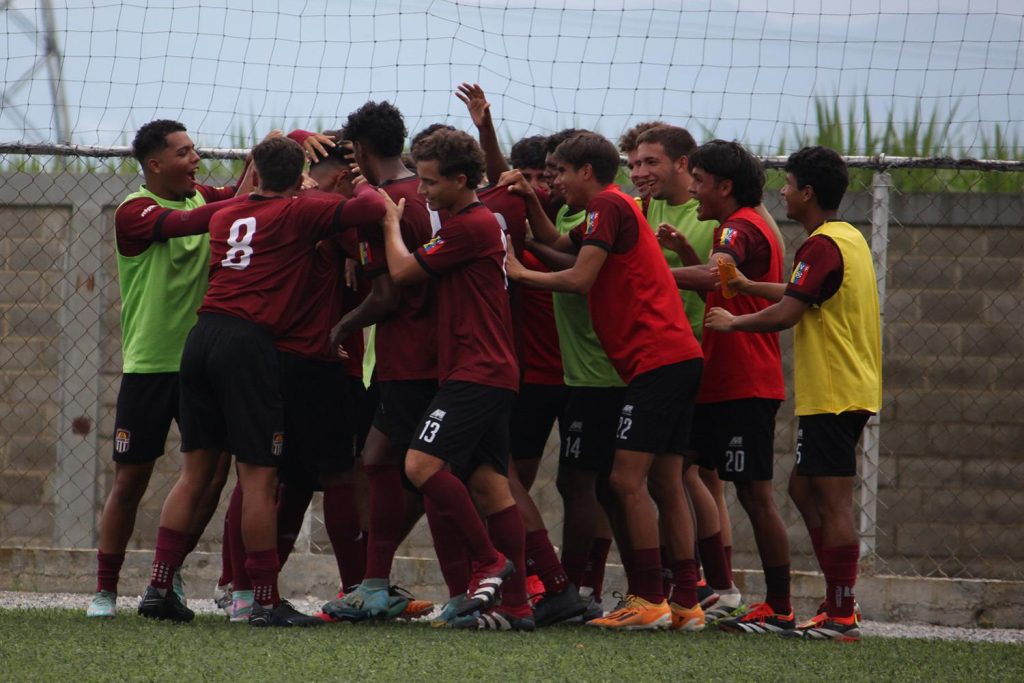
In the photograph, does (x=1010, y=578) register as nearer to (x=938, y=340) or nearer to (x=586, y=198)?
(x=938, y=340)

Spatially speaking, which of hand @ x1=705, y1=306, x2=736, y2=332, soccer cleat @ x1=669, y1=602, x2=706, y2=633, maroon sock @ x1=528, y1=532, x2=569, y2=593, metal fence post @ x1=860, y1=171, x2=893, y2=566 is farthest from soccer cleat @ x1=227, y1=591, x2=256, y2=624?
Result: metal fence post @ x1=860, y1=171, x2=893, y2=566

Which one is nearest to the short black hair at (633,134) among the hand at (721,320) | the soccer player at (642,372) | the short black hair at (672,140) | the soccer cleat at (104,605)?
the short black hair at (672,140)

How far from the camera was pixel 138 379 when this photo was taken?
5457mm

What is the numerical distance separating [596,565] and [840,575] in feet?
3.86

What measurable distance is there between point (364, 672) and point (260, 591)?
114 cm

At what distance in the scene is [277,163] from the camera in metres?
5.20

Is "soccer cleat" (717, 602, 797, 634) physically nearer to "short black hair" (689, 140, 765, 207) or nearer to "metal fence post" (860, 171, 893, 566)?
"metal fence post" (860, 171, 893, 566)

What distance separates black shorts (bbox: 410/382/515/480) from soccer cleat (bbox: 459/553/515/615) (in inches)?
14.4

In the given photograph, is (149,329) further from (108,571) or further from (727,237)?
(727,237)

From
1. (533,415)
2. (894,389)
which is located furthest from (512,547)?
(894,389)

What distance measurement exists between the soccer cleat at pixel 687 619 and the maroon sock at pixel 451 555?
0.85 meters

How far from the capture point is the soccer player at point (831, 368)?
5102 mm

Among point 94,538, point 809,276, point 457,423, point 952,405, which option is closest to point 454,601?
point 457,423

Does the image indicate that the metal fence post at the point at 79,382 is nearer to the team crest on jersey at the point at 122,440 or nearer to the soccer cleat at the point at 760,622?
the team crest on jersey at the point at 122,440
